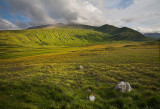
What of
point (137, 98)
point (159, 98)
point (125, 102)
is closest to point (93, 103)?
point (125, 102)

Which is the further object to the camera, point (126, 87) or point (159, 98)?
point (126, 87)

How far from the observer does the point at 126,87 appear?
26.4ft

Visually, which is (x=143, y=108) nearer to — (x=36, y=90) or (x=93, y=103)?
(x=93, y=103)

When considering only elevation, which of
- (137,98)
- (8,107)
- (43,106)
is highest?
(8,107)

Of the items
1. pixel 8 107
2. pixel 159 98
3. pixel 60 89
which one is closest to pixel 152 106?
pixel 159 98

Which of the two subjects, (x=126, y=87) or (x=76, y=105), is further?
(x=126, y=87)

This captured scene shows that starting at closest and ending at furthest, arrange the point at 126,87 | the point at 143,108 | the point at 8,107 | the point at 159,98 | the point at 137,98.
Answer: the point at 8,107 → the point at 143,108 → the point at 159,98 → the point at 137,98 → the point at 126,87

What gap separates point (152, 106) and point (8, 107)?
33.1 ft

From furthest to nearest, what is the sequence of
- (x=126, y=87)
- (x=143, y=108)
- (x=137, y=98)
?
(x=126, y=87), (x=137, y=98), (x=143, y=108)

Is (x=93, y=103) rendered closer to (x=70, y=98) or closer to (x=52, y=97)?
(x=70, y=98)

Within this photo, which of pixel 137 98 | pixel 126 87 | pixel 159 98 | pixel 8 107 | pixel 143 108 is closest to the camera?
pixel 8 107

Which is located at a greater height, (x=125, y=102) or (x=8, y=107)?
(x=8, y=107)

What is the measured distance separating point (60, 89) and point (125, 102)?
6162 mm

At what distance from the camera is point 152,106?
5.65m
